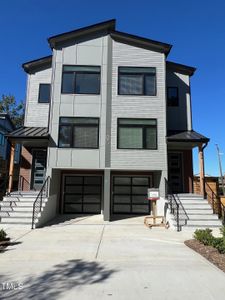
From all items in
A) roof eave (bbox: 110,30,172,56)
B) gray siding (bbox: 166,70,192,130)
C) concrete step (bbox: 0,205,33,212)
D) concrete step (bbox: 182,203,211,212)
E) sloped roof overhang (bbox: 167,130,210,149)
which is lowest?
concrete step (bbox: 0,205,33,212)

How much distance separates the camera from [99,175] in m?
14.9

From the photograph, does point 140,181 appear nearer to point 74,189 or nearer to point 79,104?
point 74,189

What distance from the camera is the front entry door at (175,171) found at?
47.4ft

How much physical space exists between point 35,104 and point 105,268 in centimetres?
1148

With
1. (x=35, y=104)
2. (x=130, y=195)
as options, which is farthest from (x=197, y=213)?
(x=35, y=104)

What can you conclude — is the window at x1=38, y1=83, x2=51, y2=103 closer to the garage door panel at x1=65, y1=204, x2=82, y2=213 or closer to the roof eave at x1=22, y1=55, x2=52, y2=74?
the roof eave at x1=22, y1=55, x2=52, y2=74

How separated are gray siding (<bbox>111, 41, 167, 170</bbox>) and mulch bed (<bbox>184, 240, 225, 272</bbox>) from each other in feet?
18.4

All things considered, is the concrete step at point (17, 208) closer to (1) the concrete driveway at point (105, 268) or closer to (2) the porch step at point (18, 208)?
(2) the porch step at point (18, 208)

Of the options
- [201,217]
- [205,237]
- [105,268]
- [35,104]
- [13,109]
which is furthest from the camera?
[13,109]

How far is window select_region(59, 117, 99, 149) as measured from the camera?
43.1ft

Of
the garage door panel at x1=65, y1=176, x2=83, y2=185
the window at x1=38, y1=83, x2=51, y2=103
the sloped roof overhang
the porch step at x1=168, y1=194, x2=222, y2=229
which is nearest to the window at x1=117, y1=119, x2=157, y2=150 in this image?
the sloped roof overhang

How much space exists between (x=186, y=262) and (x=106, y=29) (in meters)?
12.5

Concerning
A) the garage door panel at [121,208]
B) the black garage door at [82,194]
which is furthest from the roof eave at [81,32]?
the garage door panel at [121,208]

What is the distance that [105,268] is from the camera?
563 centimetres
